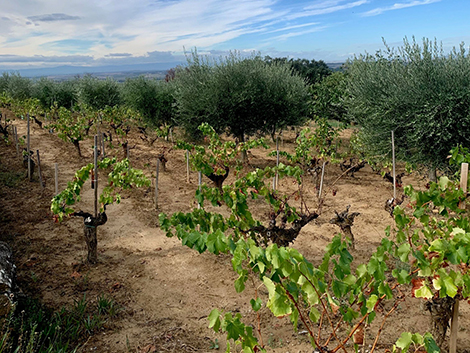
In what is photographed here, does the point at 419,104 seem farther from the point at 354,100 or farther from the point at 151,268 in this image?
the point at 151,268

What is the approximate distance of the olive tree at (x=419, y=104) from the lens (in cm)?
872

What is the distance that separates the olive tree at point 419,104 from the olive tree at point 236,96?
169 inches

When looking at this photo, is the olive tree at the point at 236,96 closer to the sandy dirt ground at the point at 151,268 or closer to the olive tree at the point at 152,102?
the sandy dirt ground at the point at 151,268

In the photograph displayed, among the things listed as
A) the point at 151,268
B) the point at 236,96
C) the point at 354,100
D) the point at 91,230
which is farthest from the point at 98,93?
the point at 151,268

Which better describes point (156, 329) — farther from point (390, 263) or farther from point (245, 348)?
point (390, 263)

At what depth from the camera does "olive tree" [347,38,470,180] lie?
8.72m

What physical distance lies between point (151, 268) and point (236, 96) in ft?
27.8

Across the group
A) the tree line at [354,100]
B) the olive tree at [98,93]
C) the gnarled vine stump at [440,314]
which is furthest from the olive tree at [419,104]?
the olive tree at [98,93]

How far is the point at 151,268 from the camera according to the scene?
21.4 feet

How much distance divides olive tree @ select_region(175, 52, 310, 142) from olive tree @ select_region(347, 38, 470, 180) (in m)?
4.28

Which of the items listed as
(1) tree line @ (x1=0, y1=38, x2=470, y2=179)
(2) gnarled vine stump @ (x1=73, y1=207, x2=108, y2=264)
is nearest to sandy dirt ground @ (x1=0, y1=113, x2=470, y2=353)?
(2) gnarled vine stump @ (x1=73, y1=207, x2=108, y2=264)

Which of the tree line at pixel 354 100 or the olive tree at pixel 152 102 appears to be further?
the olive tree at pixel 152 102

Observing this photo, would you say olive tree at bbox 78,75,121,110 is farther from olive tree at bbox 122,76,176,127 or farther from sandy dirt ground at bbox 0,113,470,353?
sandy dirt ground at bbox 0,113,470,353

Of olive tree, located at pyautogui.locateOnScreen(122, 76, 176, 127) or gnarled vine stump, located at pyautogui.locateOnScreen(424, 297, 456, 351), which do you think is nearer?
gnarled vine stump, located at pyautogui.locateOnScreen(424, 297, 456, 351)
